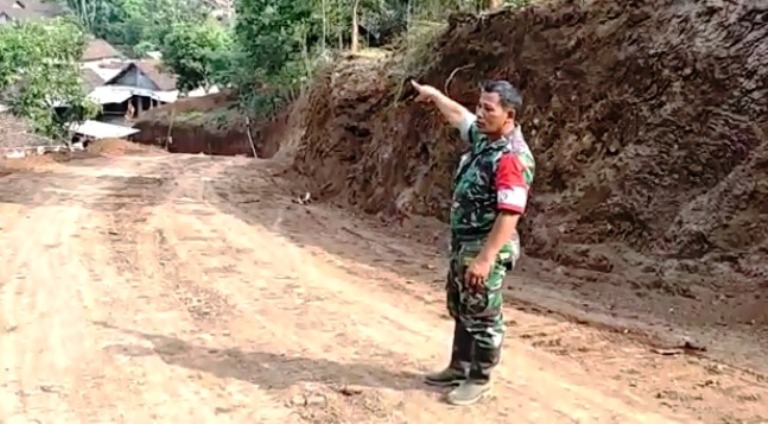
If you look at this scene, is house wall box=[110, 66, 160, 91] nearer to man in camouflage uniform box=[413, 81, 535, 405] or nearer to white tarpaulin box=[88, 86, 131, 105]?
white tarpaulin box=[88, 86, 131, 105]

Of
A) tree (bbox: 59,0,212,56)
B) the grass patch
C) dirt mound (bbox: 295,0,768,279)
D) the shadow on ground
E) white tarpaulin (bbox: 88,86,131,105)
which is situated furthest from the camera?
tree (bbox: 59,0,212,56)

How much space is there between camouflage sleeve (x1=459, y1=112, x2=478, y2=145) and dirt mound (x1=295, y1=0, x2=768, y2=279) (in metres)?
2.66

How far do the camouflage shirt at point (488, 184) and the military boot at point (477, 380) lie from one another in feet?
1.78

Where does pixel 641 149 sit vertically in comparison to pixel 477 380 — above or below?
above

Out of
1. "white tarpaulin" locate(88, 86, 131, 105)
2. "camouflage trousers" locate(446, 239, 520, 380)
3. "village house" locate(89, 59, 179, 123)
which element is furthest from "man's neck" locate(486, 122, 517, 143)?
"village house" locate(89, 59, 179, 123)

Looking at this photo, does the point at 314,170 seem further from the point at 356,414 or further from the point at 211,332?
the point at 356,414

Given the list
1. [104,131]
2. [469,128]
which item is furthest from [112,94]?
[469,128]

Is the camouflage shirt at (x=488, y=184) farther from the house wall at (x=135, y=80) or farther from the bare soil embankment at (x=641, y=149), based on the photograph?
the house wall at (x=135, y=80)

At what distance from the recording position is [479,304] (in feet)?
11.7

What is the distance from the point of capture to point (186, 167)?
54.9ft

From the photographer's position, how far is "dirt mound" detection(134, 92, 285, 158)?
1088 inches

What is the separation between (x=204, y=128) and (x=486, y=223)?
2830cm

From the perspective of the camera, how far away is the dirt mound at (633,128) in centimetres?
589

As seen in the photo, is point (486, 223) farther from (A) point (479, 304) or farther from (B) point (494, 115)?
(B) point (494, 115)
